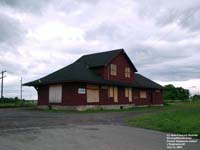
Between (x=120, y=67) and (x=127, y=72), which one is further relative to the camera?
(x=127, y=72)

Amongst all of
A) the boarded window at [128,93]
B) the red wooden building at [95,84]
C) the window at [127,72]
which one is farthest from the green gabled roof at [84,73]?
the window at [127,72]

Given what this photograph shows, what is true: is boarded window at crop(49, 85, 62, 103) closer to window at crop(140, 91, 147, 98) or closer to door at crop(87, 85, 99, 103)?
door at crop(87, 85, 99, 103)

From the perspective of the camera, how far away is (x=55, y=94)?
2880 centimetres

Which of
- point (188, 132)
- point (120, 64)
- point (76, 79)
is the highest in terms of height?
point (120, 64)

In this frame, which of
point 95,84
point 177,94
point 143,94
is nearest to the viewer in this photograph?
point 95,84

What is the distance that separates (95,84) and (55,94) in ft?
13.7

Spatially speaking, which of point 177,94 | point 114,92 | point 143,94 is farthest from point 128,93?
point 177,94

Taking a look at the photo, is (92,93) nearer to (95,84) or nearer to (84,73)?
(95,84)

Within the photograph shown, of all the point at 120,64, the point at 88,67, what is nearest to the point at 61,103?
the point at 88,67

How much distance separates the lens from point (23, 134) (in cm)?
1009

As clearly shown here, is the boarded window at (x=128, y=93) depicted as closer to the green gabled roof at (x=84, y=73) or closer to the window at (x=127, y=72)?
the green gabled roof at (x=84, y=73)

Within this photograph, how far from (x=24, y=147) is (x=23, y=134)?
85.0 inches

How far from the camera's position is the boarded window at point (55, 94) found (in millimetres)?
28422

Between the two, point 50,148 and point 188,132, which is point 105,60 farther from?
point 50,148
